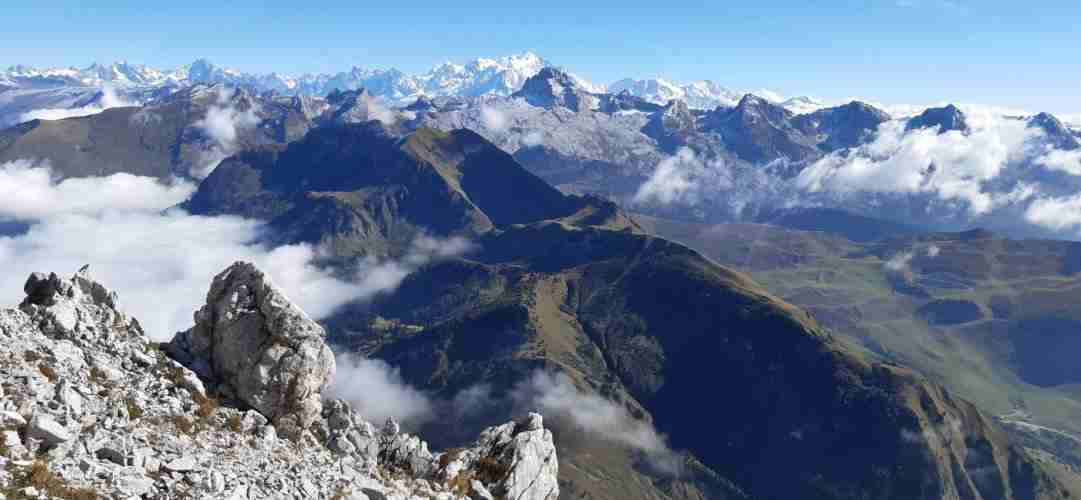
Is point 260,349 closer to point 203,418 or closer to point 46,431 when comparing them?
point 203,418

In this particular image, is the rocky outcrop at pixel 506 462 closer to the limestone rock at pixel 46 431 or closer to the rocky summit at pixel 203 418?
the rocky summit at pixel 203 418

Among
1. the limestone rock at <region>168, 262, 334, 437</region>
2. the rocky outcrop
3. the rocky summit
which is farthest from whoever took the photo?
the rocky outcrop

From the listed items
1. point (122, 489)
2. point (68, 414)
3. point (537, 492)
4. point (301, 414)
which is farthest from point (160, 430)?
point (537, 492)

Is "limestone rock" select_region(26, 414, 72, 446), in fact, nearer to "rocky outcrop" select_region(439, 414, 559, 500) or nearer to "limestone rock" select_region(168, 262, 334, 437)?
"limestone rock" select_region(168, 262, 334, 437)

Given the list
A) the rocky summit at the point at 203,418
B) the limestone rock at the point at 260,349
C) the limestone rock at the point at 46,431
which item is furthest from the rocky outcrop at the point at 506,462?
the limestone rock at the point at 46,431

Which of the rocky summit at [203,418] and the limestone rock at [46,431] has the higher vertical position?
the limestone rock at [46,431]

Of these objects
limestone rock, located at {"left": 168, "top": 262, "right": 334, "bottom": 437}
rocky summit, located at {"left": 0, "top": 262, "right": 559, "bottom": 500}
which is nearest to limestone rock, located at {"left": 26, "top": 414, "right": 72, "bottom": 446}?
rocky summit, located at {"left": 0, "top": 262, "right": 559, "bottom": 500}
